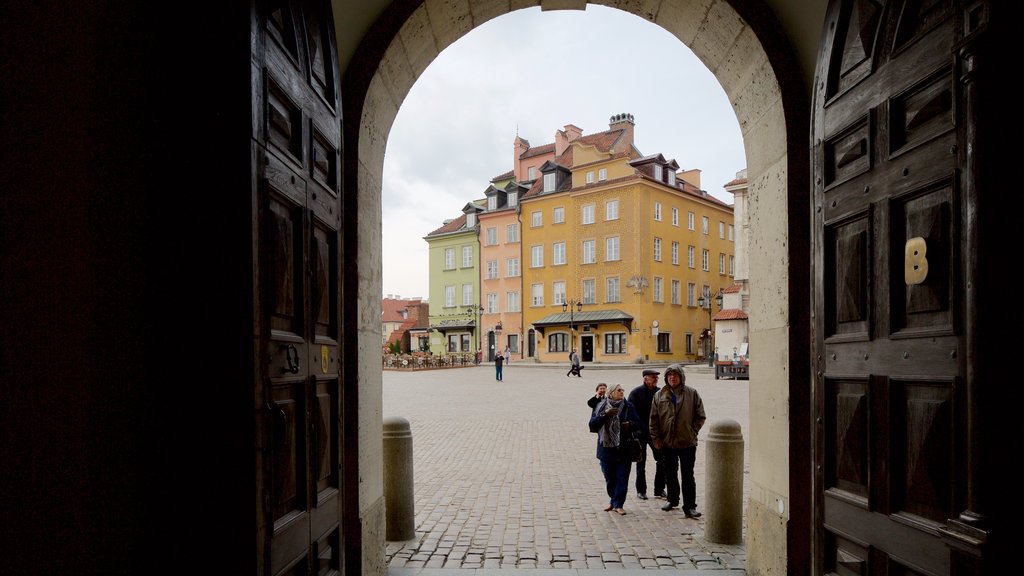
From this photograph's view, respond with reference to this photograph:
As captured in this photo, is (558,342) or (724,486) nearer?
(724,486)

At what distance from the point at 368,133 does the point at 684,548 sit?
14.3ft

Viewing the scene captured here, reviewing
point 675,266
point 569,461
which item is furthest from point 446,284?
point 569,461

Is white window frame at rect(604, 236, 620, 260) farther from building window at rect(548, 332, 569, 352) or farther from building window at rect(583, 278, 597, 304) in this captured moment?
building window at rect(548, 332, 569, 352)

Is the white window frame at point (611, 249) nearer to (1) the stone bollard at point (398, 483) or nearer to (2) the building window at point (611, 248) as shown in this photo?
(2) the building window at point (611, 248)

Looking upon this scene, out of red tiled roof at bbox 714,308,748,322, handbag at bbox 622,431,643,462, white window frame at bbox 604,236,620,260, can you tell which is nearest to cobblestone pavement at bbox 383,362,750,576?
handbag at bbox 622,431,643,462

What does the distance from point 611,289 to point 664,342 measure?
16.4 feet

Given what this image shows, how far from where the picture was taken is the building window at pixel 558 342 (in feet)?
156

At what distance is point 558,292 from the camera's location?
4900 cm

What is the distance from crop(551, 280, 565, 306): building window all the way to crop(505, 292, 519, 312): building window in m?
3.55

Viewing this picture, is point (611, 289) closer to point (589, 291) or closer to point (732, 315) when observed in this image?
point (589, 291)

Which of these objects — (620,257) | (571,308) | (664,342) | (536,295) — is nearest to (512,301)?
(536,295)

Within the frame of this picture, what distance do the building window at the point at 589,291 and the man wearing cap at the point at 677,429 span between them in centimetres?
3935

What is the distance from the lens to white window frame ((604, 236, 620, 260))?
45.3 m

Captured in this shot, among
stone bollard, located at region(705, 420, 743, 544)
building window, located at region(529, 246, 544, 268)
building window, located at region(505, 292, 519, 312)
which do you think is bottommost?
stone bollard, located at region(705, 420, 743, 544)
